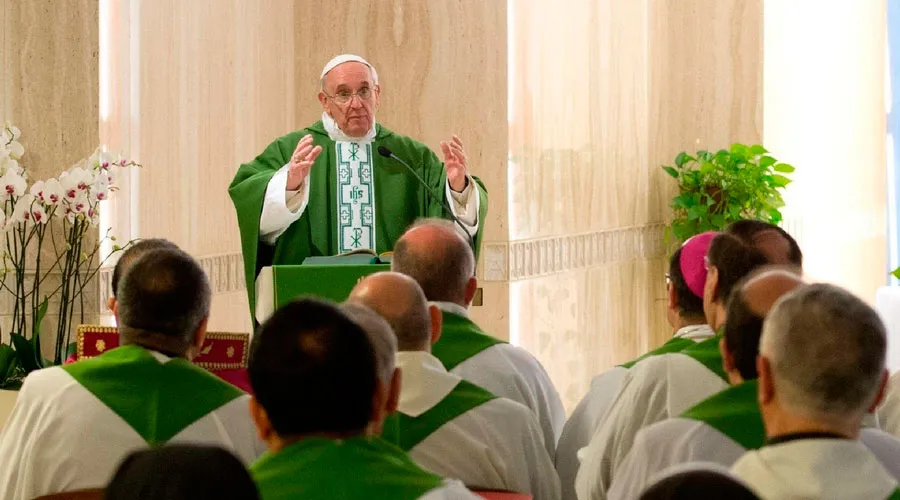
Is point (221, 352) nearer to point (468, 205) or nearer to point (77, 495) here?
point (77, 495)

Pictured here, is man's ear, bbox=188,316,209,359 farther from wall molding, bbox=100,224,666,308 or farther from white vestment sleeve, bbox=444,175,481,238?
wall molding, bbox=100,224,666,308

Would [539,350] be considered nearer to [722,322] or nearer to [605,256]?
[605,256]

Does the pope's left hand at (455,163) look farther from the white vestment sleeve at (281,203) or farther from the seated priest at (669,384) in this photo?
the seated priest at (669,384)

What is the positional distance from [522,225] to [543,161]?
0.48 meters

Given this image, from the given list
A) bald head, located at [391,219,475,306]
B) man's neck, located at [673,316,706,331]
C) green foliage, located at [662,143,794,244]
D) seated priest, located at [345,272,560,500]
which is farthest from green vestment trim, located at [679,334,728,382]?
green foliage, located at [662,143,794,244]

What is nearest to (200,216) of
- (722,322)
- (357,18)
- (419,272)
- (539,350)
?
(357,18)

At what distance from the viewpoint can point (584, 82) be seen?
9.71m

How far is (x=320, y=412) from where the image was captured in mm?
2492

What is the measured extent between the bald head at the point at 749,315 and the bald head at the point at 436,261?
4.50 ft

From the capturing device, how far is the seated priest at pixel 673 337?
421 cm

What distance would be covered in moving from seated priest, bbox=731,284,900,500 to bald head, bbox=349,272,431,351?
1218 mm

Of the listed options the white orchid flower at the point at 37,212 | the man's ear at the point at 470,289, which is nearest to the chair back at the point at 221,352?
the man's ear at the point at 470,289

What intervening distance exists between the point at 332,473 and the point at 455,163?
4.03 meters

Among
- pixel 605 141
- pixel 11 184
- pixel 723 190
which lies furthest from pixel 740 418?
pixel 723 190
